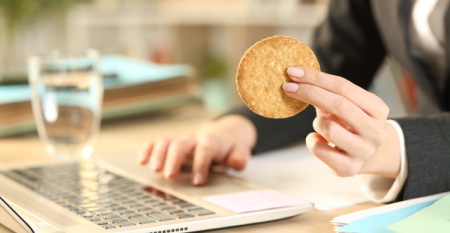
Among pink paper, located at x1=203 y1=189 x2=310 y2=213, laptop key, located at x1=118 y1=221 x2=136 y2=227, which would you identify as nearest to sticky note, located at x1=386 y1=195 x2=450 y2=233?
pink paper, located at x1=203 y1=189 x2=310 y2=213

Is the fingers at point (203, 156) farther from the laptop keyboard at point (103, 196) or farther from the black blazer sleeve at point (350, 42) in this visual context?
the black blazer sleeve at point (350, 42)

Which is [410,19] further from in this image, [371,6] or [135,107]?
[135,107]

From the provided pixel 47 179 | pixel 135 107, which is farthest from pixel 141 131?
pixel 47 179

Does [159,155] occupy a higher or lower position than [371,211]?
higher

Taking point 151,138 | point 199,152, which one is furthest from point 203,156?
point 151,138

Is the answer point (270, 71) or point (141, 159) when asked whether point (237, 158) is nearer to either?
point (141, 159)

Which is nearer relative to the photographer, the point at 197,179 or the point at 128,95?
the point at 197,179
